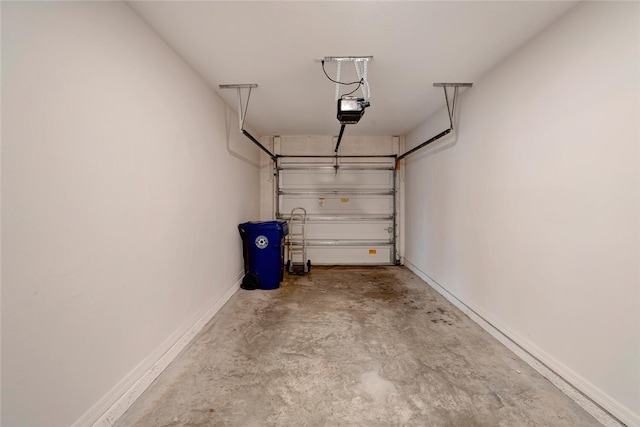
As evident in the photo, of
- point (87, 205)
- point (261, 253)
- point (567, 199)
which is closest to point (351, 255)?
point (261, 253)

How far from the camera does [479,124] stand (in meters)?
2.52

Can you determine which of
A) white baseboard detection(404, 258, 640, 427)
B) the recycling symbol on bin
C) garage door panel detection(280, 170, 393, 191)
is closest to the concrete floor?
white baseboard detection(404, 258, 640, 427)

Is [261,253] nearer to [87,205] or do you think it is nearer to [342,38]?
[87,205]

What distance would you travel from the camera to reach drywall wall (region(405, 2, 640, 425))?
1.33 metres

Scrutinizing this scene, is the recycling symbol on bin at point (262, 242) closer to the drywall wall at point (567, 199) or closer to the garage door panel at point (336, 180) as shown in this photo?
the garage door panel at point (336, 180)

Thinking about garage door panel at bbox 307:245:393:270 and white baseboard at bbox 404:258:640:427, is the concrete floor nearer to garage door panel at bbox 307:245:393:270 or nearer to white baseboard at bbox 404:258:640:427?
white baseboard at bbox 404:258:640:427

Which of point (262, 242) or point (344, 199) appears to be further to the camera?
point (344, 199)

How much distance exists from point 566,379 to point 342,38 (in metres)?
2.74

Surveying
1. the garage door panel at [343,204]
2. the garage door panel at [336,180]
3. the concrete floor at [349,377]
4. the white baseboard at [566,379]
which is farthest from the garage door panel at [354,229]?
the white baseboard at [566,379]

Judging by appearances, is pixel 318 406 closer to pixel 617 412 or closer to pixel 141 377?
pixel 141 377

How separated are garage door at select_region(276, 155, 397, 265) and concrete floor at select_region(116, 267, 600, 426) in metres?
2.18

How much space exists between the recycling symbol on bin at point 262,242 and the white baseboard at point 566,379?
8.52 feet

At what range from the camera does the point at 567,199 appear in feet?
5.33

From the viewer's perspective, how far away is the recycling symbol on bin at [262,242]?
3.52 m
